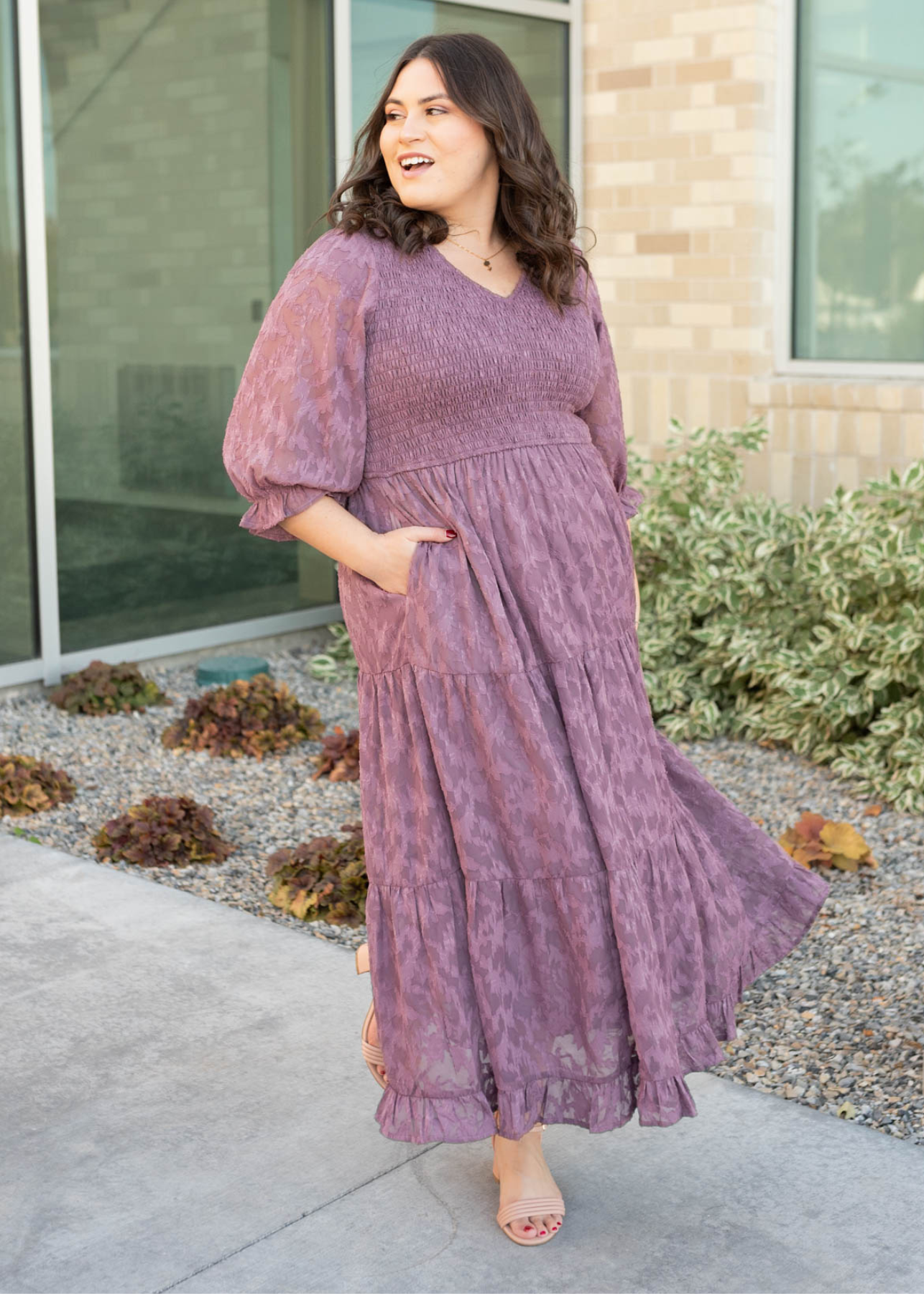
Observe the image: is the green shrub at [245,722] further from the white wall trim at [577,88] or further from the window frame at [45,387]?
the white wall trim at [577,88]

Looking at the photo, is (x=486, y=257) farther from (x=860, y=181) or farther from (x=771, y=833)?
(x=860, y=181)

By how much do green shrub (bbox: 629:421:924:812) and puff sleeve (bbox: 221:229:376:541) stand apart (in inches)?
107

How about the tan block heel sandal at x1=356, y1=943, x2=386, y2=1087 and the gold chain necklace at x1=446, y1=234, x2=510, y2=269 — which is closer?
the gold chain necklace at x1=446, y1=234, x2=510, y2=269

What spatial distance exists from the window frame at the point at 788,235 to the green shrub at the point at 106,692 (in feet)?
8.96


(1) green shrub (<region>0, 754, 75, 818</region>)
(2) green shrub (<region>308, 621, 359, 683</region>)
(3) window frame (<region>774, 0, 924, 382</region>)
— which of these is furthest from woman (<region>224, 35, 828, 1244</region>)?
(3) window frame (<region>774, 0, 924, 382</region>)

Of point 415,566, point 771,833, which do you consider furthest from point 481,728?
Result: point 771,833

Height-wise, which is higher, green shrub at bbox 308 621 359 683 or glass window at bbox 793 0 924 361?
glass window at bbox 793 0 924 361

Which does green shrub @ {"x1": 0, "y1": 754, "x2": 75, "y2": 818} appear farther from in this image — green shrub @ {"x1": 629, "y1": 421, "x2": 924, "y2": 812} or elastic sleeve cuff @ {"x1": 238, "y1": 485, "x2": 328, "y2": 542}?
elastic sleeve cuff @ {"x1": 238, "y1": 485, "x2": 328, "y2": 542}

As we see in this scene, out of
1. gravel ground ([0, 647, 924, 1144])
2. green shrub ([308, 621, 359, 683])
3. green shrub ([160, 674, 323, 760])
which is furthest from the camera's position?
green shrub ([308, 621, 359, 683])

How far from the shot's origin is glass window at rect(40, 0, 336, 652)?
567 cm

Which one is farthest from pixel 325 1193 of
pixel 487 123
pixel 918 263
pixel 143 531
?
pixel 918 263

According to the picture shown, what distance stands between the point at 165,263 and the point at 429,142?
3.97 meters

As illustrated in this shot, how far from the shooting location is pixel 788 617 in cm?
506

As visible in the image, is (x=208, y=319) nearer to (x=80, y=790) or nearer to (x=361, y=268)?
(x=80, y=790)
